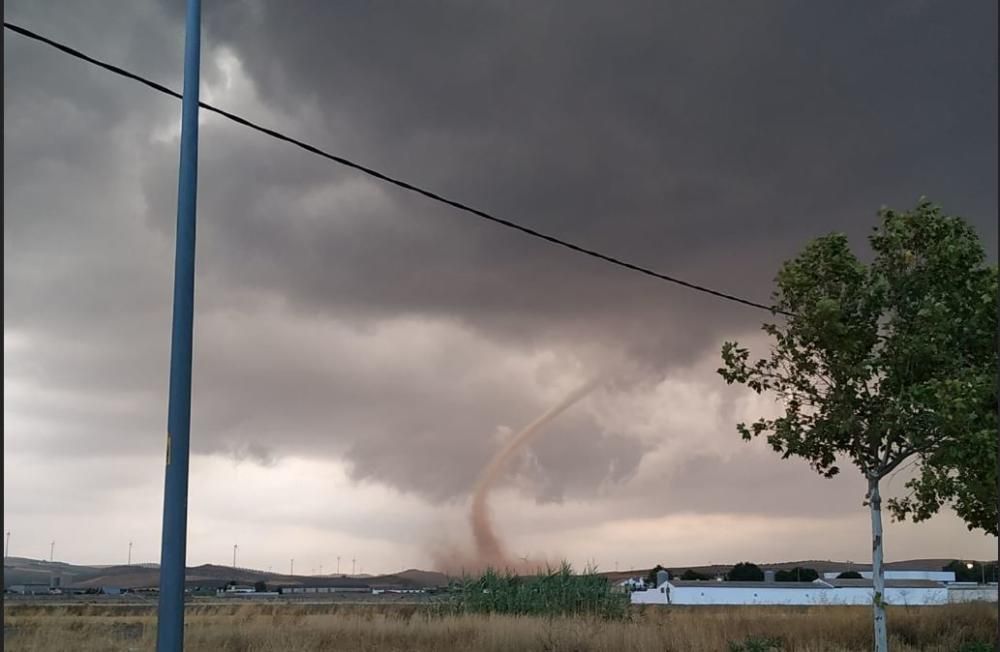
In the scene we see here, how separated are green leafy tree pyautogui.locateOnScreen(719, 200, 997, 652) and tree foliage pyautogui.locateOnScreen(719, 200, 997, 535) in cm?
3

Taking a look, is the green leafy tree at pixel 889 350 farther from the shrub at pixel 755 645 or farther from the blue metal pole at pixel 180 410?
the blue metal pole at pixel 180 410

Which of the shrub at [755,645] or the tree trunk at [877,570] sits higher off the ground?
the tree trunk at [877,570]

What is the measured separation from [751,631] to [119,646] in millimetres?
14836

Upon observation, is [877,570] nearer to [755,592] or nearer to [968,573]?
[755,592]

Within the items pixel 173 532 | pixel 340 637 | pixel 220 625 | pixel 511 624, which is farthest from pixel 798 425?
pixel 173 532

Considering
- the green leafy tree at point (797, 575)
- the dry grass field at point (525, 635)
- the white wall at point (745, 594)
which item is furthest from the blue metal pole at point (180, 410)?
the green leafy tree at point (797, 575)

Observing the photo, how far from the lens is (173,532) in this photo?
862cm

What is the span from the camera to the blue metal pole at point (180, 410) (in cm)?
859

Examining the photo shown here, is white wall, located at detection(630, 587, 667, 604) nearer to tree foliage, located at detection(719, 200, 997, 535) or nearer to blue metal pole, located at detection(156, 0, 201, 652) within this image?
tree foliage, located at detection(719, 200, 997, 535)

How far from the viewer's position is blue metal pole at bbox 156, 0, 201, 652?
338 inches

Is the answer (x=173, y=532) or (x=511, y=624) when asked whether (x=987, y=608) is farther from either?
(x=173, y=532)

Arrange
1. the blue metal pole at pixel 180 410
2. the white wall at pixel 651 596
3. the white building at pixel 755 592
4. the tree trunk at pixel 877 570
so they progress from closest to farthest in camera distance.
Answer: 1. the blue metal pole at pixel 180 410
2. the tree trunk at pixel 877 570
3. the white building at pixel 755 592
4. the white wall at pixel 651 596

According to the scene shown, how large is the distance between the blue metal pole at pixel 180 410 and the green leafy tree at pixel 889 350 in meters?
14.1

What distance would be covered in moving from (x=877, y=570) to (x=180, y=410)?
15.7 m
